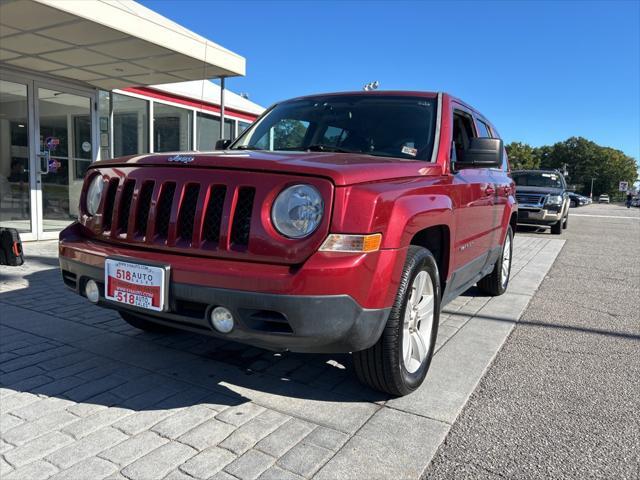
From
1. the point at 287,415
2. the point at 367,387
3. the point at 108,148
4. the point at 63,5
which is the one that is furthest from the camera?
the point at 108,148

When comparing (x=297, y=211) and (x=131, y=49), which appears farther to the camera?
(x=131, y=49)

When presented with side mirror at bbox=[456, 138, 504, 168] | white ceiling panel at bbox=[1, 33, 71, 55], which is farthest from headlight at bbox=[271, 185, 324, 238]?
white ceiling panel at bbox=[1, 33, 71, 55]

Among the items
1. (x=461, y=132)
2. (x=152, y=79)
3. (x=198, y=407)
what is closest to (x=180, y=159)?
(x=198, y=407)

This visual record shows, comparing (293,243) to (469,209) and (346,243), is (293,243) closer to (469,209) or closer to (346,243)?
(346,243)

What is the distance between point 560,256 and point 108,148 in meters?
9.16

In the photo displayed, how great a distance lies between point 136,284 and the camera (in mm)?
2473

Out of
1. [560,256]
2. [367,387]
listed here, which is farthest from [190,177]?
[560,256]

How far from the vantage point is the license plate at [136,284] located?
93.4 inches

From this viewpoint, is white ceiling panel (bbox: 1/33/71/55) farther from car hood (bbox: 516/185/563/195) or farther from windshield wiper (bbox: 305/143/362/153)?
car hood (bbox: 516/185/563/195)

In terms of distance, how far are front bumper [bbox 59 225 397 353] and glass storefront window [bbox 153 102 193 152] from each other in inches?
392

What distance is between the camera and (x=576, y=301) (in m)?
5.51

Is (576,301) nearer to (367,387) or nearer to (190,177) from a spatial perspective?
(367,387)

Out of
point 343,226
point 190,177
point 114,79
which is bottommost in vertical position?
point 343,226

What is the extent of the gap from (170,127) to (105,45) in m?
5.54
